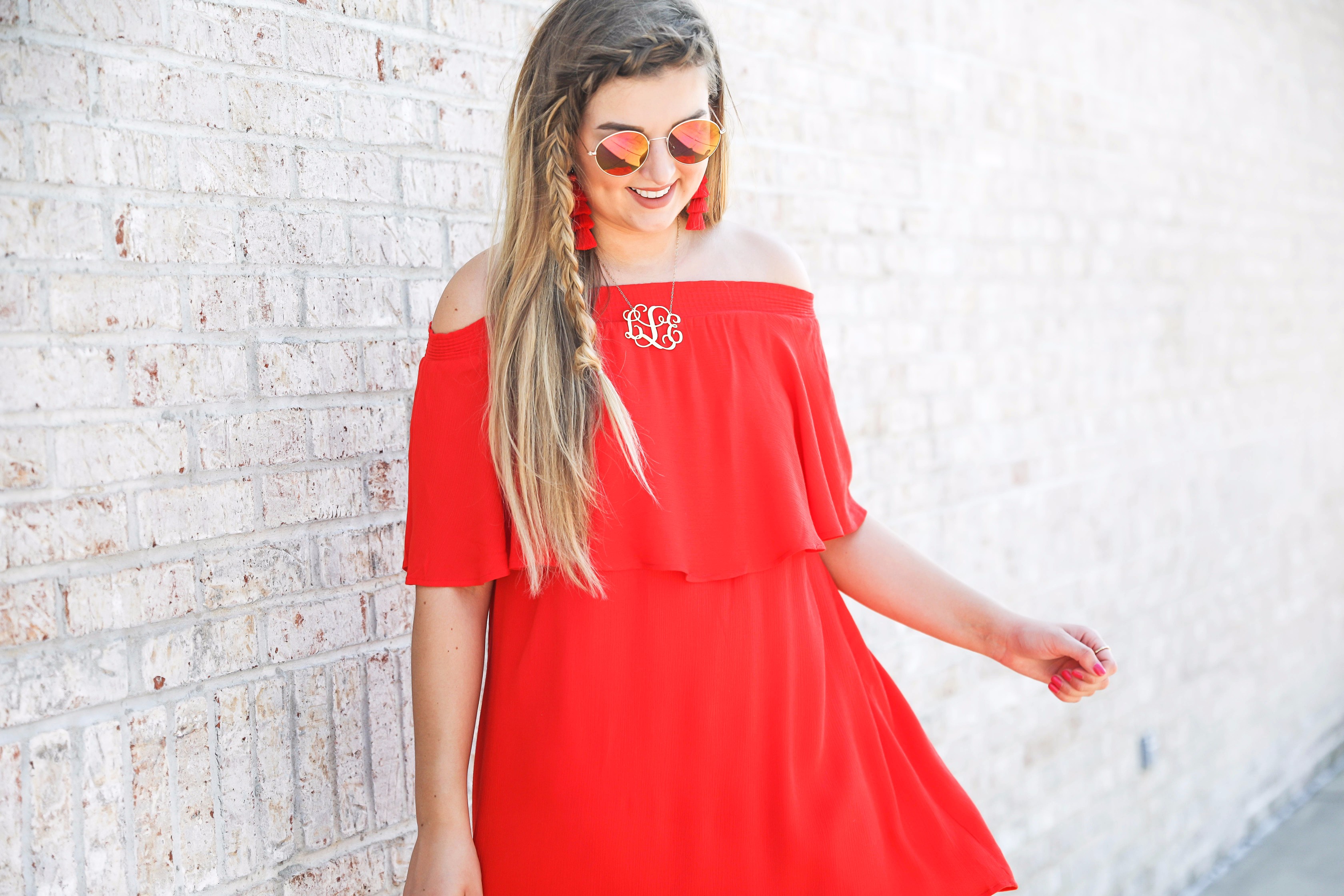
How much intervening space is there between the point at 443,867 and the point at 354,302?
100 cm

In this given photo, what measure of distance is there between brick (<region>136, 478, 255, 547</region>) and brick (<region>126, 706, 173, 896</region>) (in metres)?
0.27

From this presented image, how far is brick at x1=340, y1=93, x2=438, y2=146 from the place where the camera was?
1.96 metres

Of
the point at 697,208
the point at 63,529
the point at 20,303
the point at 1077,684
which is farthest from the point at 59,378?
the point at 1077,684

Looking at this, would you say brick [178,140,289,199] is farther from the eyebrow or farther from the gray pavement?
the gray pavement

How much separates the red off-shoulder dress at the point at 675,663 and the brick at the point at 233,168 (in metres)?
0.50

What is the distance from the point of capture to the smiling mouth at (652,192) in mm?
1548

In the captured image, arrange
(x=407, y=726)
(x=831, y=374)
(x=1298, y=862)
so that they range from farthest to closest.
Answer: (x=1298, y=862) → (x=831, y=374) → (x=407, y=726)

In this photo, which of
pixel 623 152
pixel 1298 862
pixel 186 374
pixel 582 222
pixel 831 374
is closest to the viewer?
pixel 623 152

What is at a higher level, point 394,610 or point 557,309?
point 557,309

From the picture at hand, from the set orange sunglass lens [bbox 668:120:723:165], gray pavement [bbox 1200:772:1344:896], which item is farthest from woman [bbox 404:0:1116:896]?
gray pavement [bbox 1200:772:1344:896]

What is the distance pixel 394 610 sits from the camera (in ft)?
6.69

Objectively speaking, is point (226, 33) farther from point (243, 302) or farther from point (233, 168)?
point (243, 302)

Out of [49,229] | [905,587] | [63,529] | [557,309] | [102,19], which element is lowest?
[905,587]

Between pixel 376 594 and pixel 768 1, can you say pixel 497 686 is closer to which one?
pixel 376 594
